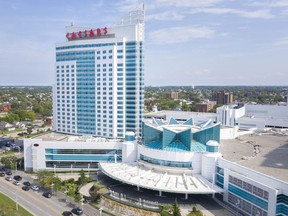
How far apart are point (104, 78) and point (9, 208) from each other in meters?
43.4

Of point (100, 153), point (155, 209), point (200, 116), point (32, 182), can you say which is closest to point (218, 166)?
point (155, 209)

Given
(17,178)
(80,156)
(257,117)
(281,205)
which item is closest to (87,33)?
(80,156)

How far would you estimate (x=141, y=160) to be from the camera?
66375 mm

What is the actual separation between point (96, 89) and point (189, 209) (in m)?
46.4

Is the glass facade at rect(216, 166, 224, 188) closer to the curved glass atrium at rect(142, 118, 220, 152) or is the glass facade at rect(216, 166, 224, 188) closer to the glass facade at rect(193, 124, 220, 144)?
the curved glass atrium at rect(142, 118, 220, 152)

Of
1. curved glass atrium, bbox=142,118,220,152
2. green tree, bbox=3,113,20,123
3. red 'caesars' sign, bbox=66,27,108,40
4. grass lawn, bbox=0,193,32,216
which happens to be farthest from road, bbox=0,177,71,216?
green tree, bbox=3,113,20,123

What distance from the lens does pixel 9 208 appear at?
51.1m


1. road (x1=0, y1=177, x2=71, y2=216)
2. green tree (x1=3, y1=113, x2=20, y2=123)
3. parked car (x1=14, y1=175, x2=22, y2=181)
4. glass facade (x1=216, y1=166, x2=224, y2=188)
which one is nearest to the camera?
road (x1=0, y1=177, x2=71, y2=216)

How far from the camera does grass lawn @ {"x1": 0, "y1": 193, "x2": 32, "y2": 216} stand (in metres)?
47.8

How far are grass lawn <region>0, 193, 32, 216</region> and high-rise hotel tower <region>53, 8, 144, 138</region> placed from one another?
33.2 m

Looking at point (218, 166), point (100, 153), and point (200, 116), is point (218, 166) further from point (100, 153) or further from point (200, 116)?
point (200, 116)

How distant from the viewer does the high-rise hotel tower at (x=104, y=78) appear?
81.7 meters

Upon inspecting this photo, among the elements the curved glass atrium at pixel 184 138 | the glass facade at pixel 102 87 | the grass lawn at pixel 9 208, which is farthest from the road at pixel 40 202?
the glass facade at pixel 102 87

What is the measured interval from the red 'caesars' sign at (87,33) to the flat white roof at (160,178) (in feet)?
129
